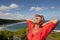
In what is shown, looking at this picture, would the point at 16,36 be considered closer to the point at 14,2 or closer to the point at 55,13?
the point at 14,2

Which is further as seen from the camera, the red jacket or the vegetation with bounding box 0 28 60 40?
the vegetation with bounding box 0 28 60 40

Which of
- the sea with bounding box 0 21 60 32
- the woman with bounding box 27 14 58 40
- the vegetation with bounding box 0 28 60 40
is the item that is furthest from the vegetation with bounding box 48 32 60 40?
the woman with bounding box 27 14 58 40

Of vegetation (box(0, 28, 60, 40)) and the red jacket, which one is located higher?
the red jacket

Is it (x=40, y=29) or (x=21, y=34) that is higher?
(x=40, y=29)

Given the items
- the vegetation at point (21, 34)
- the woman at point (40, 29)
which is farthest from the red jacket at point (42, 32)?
the vegetation at point (21, 34)

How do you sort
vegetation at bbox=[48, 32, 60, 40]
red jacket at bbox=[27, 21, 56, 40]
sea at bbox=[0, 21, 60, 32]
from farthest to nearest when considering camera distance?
sea at bbox=[0, 21, 60, 32]
vegetation at bbox=[48, 32, 60, 40]
red jacket at bbox=[27, 21, 56, 40]

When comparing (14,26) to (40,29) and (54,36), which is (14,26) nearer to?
(54,36)

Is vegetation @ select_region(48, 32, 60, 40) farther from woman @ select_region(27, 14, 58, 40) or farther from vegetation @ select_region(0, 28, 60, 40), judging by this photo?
woman @ select_region(27, 14, 58, 40)

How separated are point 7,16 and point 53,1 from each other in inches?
23.4

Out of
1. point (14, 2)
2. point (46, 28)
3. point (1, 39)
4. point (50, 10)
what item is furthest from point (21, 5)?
point (46, 28)

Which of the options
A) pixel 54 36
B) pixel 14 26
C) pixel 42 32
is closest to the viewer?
pixel 42 32

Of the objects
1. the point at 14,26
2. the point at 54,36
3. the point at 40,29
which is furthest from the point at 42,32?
the point at 14,26

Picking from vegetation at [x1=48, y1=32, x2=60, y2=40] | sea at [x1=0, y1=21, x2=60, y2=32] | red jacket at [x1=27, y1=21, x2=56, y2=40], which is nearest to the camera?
red jacket at [x1=27, y1=21, x2=56, y2=40]

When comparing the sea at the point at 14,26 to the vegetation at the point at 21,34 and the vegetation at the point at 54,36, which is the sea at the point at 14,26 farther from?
the vegetation at the point at 54,36
